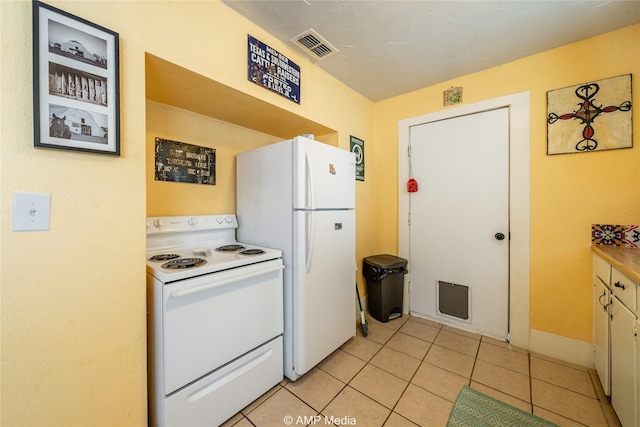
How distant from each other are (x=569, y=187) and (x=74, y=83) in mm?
3060

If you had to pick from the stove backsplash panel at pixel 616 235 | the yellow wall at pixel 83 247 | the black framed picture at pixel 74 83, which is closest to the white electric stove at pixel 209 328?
the yellow wall at pixel 83 247

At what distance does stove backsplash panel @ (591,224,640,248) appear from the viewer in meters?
1.61

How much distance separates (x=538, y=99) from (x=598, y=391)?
212 centimetres

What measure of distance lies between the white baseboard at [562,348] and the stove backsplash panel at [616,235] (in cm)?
78

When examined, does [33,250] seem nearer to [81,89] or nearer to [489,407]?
[81,89]

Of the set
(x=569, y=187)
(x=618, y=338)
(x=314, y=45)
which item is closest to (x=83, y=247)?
(x=314, y=45)

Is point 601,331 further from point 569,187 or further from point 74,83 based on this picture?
point 74,83

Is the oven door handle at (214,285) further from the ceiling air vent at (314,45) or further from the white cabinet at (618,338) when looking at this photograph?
the white cabinet at (618,338)

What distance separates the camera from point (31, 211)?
88cm

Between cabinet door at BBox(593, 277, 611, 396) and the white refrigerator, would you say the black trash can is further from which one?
cabinet door at BBox(593, 277, 611, 396)

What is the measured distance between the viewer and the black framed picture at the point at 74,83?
0.88 metres

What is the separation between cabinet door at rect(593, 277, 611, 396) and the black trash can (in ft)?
4.41

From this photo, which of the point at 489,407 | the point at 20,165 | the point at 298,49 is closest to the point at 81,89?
the point at 20,165

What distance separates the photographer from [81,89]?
37.8 inches
